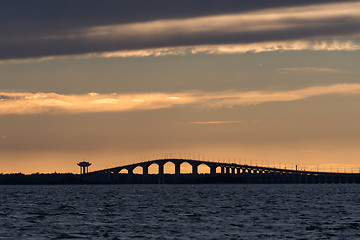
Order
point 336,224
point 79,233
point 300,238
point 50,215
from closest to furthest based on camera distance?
point 300,238 < point 79,233 < point 336,224 < point 50,215

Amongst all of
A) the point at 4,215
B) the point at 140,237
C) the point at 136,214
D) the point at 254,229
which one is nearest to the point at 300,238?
the point at 254,229

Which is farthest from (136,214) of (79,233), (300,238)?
(300,238)

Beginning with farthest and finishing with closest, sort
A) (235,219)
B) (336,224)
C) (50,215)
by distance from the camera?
1. (50,215)
2. (235,219)
3. (336,224)

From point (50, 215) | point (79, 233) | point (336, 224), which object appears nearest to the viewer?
point (79, 233)

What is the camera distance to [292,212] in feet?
329

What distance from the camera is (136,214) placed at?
96.7m

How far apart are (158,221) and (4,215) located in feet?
71.0

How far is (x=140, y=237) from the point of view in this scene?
223 ft

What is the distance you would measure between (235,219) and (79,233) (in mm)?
21697

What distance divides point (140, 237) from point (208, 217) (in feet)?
77.6

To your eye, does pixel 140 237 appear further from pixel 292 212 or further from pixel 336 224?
pixel 292 212

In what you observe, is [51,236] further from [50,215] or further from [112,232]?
[50,215]

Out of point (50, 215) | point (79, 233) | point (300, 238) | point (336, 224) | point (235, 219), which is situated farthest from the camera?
point (50, 215)

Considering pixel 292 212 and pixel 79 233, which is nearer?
pixel 79 233
